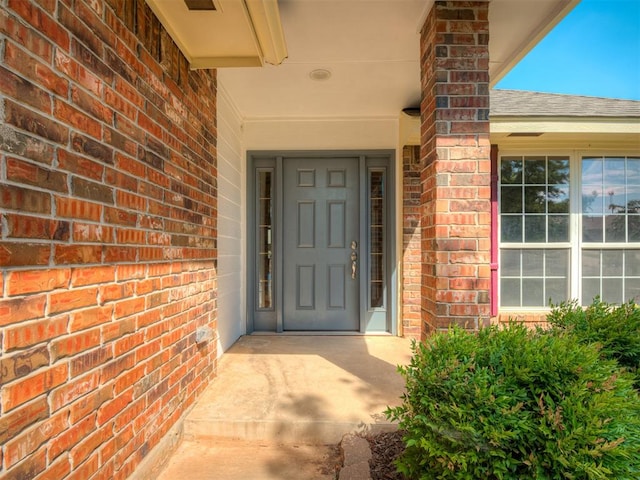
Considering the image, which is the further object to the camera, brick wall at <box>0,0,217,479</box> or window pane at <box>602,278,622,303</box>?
window pane at <box>602,278,622,303</box>

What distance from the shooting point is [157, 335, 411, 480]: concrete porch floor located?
2.08 meters

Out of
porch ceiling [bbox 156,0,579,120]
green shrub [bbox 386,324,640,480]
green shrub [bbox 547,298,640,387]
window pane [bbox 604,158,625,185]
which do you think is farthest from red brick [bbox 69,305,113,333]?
window pane [bbox 604,158,625,185]

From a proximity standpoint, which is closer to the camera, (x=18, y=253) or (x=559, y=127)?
(x=18, y=253)

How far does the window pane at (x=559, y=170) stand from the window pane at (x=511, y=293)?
1298mm

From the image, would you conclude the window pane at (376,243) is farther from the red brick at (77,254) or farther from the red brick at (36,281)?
the red brick at (36,281)

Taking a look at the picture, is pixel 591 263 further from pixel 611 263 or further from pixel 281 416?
pixel 281 416

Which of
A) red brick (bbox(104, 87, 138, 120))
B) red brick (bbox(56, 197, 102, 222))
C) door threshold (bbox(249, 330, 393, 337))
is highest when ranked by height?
red brick (bbox(104, 87, 138, 120))

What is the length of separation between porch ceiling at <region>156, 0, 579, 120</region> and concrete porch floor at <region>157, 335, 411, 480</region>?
264 cm

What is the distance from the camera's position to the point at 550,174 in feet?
14.1

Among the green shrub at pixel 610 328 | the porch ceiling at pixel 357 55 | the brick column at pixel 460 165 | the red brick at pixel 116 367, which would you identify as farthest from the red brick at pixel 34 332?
the green shrub at pixel 610 328

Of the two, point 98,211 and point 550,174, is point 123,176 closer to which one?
point 98,211

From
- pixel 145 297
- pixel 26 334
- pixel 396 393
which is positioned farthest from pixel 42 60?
pixel 396 393

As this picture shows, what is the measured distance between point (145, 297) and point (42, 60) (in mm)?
1131

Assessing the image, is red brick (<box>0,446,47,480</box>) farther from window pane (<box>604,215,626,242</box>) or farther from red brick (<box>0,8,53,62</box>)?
window pane (<box>604,215,626,242</box>)
